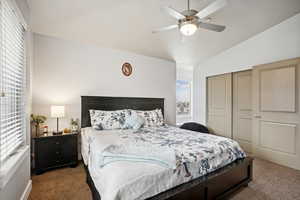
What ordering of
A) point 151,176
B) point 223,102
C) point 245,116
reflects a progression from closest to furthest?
1. point 151,176
2. point 245,116
3. point 223,102

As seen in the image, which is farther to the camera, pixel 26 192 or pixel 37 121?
pixel 37 121

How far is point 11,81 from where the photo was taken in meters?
→ 1.58

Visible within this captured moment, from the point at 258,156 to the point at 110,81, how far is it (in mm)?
3670

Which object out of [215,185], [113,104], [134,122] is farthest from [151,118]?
[215,185]

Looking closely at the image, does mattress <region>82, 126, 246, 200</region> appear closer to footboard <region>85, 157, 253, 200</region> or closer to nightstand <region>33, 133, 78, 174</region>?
footboard <region>85, 157, 253, 200</region>

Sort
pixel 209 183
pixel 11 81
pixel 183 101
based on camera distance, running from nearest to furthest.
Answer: pixel 11 81 → pixel 209 183 → pixel 183 101

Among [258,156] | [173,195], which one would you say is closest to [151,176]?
[173,195]

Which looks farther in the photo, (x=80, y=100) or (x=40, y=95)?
(x=80, y=100)

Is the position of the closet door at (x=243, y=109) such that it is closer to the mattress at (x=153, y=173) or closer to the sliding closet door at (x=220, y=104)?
the sliding closet door at (x=220, y=104)

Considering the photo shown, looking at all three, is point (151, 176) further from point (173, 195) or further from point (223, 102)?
point (223, 102)

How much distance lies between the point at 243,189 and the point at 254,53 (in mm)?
2938

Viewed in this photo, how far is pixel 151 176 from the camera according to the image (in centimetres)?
133

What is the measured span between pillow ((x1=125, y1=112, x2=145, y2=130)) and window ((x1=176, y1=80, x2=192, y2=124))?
7.59 feet

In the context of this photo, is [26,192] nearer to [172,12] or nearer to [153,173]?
[153,173]
